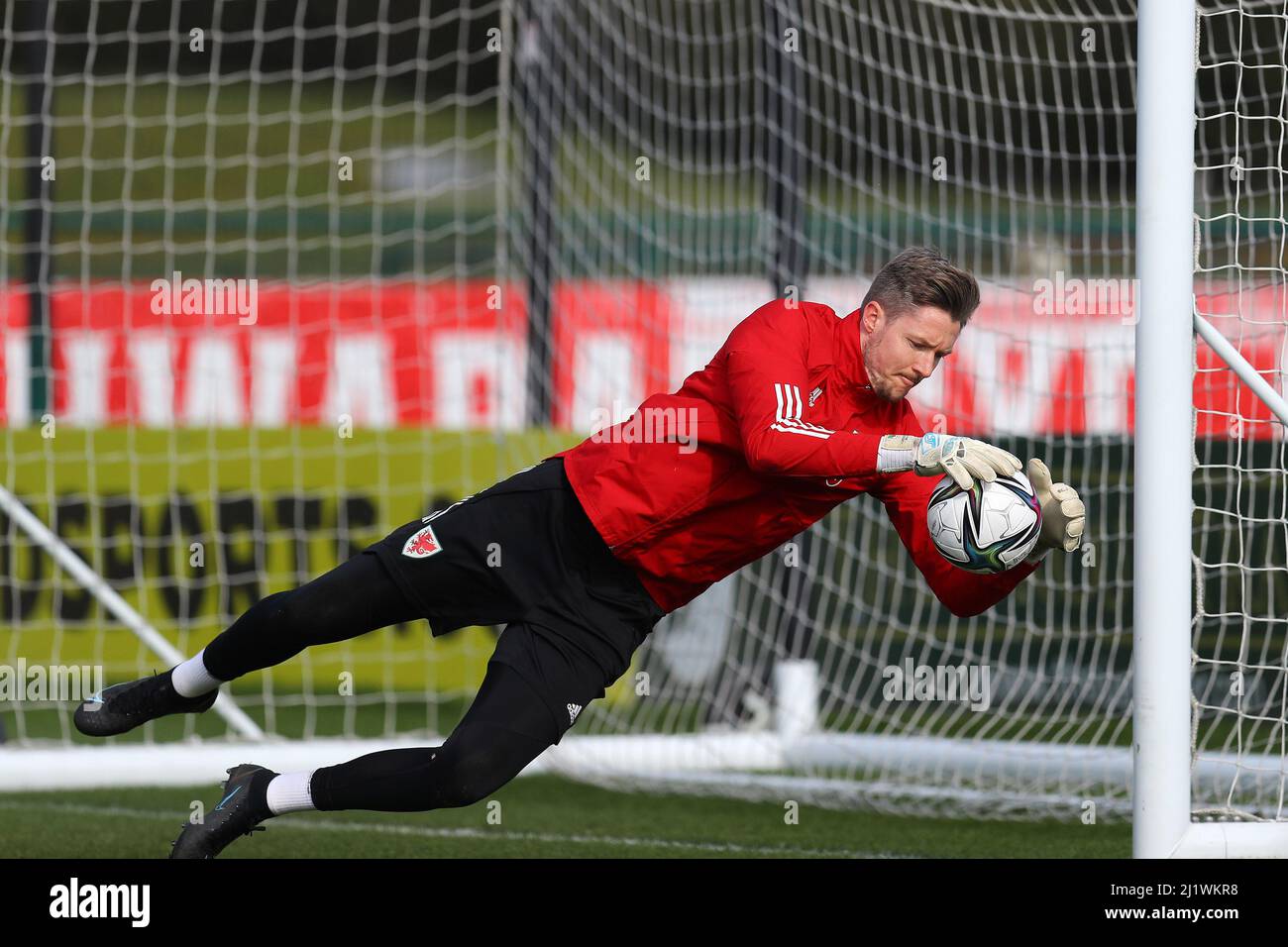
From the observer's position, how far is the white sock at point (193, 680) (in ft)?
15.0

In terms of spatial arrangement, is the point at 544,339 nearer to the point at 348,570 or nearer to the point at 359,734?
the point at 359,734

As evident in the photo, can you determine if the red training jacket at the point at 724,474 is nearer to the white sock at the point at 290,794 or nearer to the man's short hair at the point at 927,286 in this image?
the man's short hair at the point at 927,286

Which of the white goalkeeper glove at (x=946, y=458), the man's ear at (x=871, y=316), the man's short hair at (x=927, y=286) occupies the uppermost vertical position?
the man's short hair at (x=927, y=286)

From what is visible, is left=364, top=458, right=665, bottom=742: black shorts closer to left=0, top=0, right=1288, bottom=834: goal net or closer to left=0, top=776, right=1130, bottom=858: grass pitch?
left=0, top=776, right=1130, bottom=858: grass pitch

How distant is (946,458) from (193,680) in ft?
6.84

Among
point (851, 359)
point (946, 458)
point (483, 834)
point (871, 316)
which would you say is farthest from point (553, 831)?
point (946, 458)

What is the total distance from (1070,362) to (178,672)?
6848 mm

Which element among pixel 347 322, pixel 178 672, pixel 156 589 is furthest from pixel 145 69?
pixel 178 672

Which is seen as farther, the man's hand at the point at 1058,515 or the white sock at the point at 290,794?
the white sock at the point at 290,794

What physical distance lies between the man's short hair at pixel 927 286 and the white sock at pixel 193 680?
6.58ft

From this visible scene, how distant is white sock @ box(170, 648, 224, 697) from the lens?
4.59 meters

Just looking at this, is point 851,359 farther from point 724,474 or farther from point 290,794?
point 290,794

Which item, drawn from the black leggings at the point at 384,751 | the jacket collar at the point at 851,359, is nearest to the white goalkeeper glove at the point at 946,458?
the jacket collar at the point at 851,359

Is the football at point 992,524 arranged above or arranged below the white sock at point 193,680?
above
